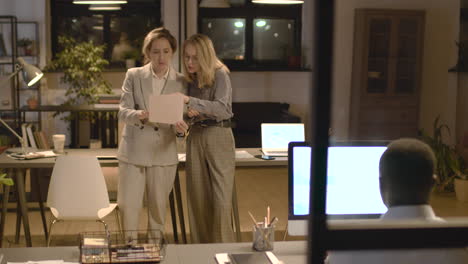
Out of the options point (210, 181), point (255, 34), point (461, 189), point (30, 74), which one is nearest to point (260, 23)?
point (255, 34)

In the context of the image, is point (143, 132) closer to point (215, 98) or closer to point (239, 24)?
point (215, 98)

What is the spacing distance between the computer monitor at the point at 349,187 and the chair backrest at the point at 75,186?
180cm

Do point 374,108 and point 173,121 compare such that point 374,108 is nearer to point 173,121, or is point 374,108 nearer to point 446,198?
point 446,198

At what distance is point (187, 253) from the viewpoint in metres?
2.38

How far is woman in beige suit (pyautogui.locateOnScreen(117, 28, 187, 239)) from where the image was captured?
12.4 ft

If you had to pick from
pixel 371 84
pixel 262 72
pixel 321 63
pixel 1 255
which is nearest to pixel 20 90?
pixel 262 72

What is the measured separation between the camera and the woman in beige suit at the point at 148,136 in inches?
149

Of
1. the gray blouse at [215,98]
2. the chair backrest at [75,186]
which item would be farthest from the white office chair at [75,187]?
the gray blouse at [215,98]

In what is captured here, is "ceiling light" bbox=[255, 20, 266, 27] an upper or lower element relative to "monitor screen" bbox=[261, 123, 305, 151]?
upper

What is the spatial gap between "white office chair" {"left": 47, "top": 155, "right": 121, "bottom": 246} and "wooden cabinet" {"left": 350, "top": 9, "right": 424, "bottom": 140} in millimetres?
6261

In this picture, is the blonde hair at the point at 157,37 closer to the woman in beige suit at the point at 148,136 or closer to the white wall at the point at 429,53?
the woman in beige suit at the point at 148,136

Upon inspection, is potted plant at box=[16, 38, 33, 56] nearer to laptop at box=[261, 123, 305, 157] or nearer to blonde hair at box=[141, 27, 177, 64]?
laptop at box=[261, 123, 305, 157]

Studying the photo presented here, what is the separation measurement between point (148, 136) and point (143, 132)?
0.04 m

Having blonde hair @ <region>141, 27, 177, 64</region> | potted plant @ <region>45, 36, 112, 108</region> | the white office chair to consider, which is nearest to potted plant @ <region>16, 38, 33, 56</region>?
potted plant @ <region>45, 36, 112, 108</region>
